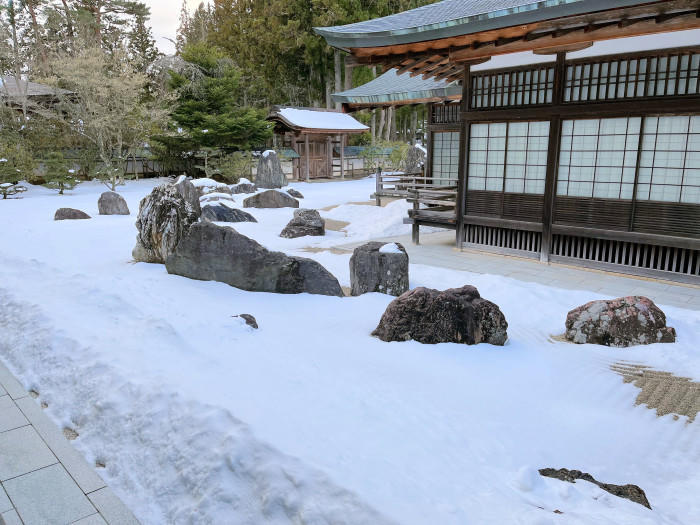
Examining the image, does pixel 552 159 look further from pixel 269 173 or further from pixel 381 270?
pixel 269 173

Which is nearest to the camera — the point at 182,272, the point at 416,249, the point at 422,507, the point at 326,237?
the point at 422,507

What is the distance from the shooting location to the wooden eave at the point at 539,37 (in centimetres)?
584

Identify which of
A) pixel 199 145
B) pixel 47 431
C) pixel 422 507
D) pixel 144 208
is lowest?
pixel 47 431

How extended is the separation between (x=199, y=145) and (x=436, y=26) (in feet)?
57.9

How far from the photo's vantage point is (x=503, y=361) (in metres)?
4.21

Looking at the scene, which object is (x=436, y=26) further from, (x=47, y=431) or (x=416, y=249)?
(x=47, y=431)

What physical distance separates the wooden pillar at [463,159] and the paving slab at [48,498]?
295 inches

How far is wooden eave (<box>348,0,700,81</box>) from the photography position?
5.84m

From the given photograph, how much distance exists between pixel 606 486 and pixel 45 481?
2.97 m

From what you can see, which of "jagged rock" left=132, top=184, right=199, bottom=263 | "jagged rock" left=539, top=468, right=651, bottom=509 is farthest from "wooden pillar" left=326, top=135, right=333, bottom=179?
"jagged rock" left=539, top=468, right=651, bottom=509

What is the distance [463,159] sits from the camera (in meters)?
8.77

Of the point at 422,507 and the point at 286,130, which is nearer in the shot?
the point at 422,507

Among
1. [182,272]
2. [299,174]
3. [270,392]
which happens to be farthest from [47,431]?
[299,174]

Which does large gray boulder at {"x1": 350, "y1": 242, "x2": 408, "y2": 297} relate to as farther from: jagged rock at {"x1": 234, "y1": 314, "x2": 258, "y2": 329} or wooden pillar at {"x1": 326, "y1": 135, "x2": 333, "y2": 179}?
wooden pillar at {"x1": 326, "y1": 135, "x2": 333, "y2": 179}
